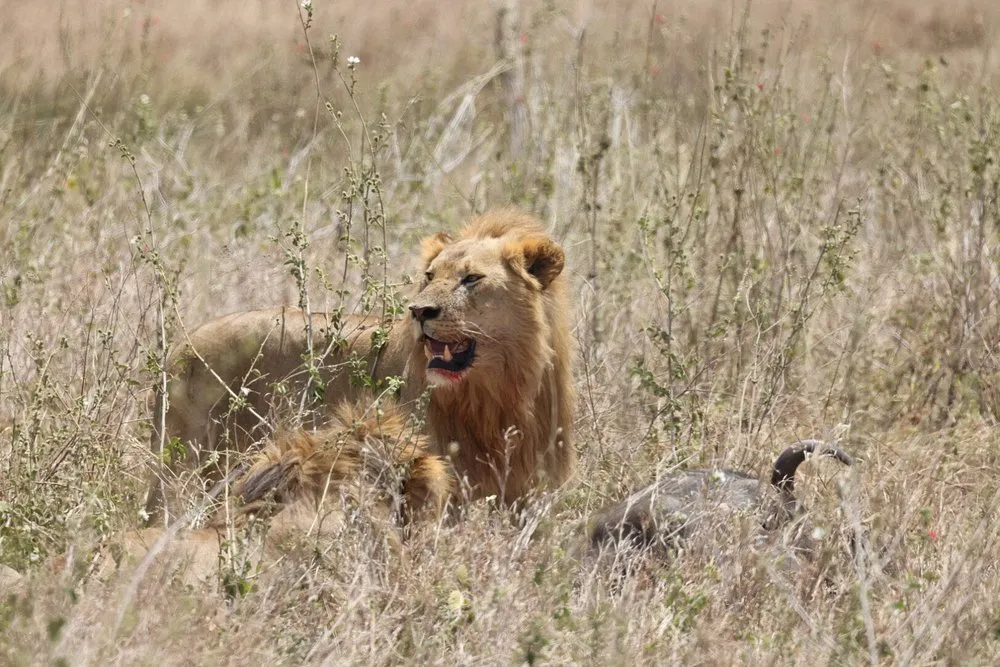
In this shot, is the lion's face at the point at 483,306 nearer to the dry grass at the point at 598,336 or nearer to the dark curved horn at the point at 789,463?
the dry grass at the point at 598,336

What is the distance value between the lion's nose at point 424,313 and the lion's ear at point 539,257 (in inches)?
15.1

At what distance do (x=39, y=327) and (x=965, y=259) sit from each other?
3.99m

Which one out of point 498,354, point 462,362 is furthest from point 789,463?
point 462,362

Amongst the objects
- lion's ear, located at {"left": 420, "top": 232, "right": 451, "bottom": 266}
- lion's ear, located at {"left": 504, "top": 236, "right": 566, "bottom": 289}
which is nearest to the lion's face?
lion's ear, located at {"left": 504, "top": 236, "right": 566, "bottom": 289}

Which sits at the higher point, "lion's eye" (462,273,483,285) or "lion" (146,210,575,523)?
"lion's eye" (462,273,483,285)

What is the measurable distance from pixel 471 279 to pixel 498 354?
279 millimetres

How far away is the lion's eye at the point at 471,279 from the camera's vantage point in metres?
→ 5.19

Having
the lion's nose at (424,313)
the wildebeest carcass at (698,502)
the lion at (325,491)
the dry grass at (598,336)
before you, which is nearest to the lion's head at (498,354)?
the lion's nose at (424,313)

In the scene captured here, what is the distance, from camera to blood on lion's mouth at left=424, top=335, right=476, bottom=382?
513 centimetres

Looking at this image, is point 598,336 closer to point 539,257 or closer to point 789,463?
point 539,257

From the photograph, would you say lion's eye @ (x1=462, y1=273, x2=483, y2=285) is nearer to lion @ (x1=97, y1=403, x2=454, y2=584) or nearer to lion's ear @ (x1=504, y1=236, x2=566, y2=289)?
lion's ear @ (x1=504, y1=236, x2=566, y2=289)

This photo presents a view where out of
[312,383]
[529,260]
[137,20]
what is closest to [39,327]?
[312,383]

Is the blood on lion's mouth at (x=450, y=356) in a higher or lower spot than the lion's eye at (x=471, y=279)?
lower

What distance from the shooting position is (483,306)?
5.18 metres
